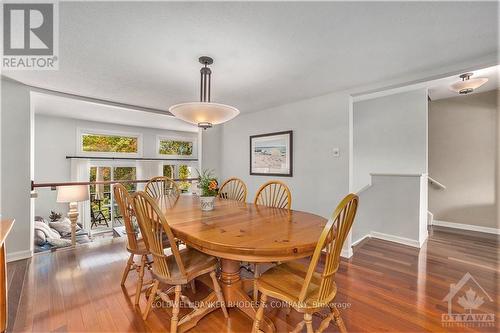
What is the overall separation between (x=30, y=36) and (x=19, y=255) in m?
2.65

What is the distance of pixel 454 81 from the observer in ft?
10.2

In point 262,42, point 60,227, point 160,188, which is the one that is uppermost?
point 262,42

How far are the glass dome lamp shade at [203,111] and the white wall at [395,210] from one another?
2763 millimetres

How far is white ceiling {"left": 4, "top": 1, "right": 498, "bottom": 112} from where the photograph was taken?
4.81ft

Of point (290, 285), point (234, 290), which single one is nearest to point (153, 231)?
point (234, 290)

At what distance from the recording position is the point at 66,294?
6.70 ft

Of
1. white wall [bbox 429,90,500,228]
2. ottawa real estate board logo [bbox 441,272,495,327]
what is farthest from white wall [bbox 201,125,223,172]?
white wall [bbox 429,90,500,228]

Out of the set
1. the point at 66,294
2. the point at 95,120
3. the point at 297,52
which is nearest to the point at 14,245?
the point at 66,294

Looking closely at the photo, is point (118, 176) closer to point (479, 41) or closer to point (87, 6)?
point (87, 6)

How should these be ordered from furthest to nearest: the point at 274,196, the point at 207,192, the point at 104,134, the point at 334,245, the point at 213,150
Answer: the point at 104,134 → the point at 213,150 → the point at 274,196 → the point at 207,192 → the point at 334,245

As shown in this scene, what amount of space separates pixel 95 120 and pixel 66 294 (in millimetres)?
4433

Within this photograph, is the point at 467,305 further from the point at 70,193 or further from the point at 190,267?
the point at 70,193

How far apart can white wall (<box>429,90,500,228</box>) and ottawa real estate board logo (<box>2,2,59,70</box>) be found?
19.0 ft

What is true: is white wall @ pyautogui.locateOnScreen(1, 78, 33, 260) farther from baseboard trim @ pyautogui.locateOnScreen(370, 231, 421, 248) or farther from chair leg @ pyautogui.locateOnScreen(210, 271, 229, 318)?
baseboard trim @ pyautogui.locateOnScreen(370, 231, 421, 248)
